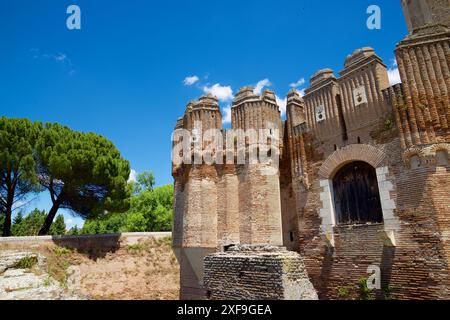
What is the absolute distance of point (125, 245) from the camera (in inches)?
774

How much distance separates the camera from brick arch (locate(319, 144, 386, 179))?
8.27 meters

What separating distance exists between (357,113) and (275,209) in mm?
4082

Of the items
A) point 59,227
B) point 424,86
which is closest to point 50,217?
point 59,227

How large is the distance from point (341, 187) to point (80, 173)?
1572cm

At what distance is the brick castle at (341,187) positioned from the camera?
22.4 ft

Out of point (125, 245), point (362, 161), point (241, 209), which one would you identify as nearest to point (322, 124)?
point (362, 161)

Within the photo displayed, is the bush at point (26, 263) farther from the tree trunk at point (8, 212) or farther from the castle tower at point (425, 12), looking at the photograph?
the castle tower at point (425, 12)

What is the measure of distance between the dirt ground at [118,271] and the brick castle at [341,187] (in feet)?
28.1

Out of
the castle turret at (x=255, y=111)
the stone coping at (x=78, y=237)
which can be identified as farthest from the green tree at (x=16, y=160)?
the castle turret at (x=255, y=111)

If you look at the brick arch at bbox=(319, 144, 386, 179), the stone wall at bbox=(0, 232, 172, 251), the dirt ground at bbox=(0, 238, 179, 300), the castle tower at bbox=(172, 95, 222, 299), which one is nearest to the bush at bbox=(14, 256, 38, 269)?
the dirt ground at bbox=(0, 238, 179, 300)

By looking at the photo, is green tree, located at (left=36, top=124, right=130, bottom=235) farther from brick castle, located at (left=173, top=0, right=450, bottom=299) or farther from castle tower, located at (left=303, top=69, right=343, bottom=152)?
castle tower, located at (left=303, top=69, right=343, bottom=152)

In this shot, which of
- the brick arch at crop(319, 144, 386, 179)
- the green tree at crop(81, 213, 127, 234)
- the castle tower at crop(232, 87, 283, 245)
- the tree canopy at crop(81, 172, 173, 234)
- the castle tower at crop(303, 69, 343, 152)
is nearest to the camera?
the brick arch at crop(319, 144, 386, 179)

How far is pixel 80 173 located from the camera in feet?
59.6

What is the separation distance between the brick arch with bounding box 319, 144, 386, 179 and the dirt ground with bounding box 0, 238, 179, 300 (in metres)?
14.2
